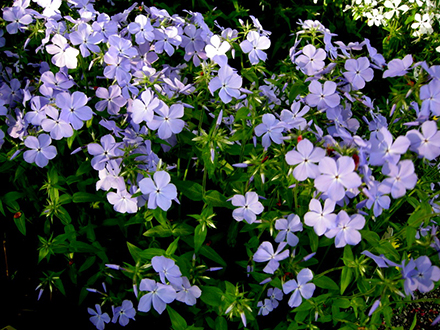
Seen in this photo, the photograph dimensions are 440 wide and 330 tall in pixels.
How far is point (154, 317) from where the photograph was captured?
2158mm

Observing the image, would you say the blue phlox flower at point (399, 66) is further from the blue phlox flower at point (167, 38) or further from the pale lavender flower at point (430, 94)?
the blue phlox flower at point (167, 38)

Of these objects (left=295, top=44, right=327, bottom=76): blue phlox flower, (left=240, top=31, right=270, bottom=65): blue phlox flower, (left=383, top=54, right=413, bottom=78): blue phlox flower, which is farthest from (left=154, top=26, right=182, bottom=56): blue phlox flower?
(left=383, top=54, right=413, bottom=78): blue phlox flower

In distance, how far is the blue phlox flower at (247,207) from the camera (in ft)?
5.32

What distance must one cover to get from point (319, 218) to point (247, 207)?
0.32 m

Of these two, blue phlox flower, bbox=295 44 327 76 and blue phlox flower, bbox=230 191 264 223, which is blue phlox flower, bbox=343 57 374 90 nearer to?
blue phlox flower, bbox=295 44 327 76

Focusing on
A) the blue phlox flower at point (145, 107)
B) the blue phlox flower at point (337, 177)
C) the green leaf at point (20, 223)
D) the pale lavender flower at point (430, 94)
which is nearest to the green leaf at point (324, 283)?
the blue phlox flower at point (337, 177)

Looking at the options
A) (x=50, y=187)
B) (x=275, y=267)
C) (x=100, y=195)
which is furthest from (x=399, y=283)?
(x=50, y=187)

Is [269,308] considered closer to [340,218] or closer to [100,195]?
[340,218]

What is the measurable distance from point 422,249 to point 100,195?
1398mm

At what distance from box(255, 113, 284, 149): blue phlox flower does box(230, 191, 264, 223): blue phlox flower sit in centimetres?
22

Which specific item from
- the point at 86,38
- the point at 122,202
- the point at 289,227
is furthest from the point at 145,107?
the point at 289,227

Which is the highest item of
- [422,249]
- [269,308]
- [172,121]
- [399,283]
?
[172,121]

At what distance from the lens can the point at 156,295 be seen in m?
1.52

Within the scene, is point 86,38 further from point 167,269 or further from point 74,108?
point 167,269
